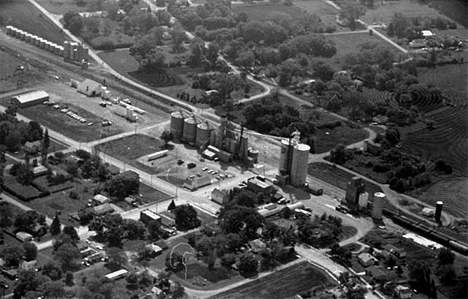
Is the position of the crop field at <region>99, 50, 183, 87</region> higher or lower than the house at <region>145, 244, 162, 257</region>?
lower

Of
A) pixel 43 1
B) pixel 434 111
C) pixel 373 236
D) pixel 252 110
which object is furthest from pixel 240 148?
pixel 43 1

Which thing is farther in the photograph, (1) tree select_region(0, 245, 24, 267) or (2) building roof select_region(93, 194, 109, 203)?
(2) building roof select_region(93, 194, 109, 203)

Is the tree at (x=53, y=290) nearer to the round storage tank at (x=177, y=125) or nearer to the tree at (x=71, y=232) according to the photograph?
the tree at (x=71, y=232)

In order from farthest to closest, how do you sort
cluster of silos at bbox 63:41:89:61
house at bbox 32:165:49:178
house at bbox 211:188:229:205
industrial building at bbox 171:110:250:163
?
1. cluster of silos at bbox 63:41:89:61
2. industrial building at bbox 171:110:250:163
3. house at bbox 32:165:49:178
4. house at bbox 211:188:229:205

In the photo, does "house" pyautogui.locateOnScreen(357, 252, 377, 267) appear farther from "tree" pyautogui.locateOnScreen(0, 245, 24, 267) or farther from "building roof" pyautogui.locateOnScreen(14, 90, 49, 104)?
"building roof" pyautogui.locateOnScreen(14, 90, 49, 104)

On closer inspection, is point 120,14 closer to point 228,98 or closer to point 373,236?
point 228,98

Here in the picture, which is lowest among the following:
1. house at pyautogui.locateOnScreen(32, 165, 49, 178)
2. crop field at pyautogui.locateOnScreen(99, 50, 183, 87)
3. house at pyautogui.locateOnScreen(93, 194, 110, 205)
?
crop field at pyautogui.locateOnScreen(99, 50, 183, 87)

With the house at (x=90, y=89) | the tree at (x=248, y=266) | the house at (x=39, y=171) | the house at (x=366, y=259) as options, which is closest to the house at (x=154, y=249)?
the tree at (x=248, y=266)

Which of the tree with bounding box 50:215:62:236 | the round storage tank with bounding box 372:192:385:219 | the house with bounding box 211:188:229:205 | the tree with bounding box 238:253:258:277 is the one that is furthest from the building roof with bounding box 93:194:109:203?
the round storage tank with bounding box 372:192:385:219
